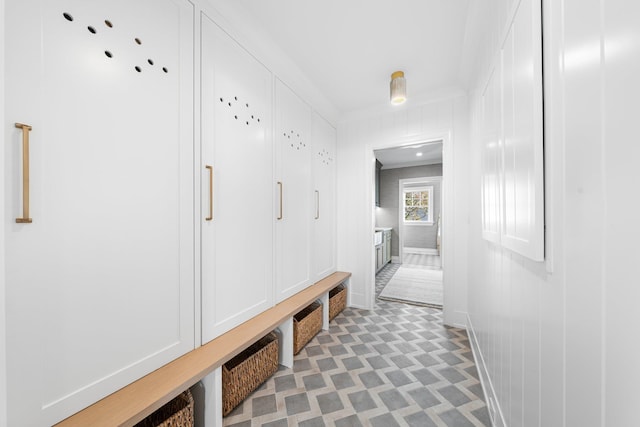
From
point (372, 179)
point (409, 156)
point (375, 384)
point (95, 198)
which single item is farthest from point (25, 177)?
point (409, 156)

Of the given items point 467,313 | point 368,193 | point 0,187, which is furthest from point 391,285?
point 0,187

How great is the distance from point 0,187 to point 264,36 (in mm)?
1830

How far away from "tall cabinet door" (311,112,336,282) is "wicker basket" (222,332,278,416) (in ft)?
3.30

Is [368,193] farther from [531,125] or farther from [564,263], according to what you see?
[564,263]

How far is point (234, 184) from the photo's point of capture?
65.6 inches

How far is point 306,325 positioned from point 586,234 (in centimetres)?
204

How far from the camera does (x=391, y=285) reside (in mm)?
4164

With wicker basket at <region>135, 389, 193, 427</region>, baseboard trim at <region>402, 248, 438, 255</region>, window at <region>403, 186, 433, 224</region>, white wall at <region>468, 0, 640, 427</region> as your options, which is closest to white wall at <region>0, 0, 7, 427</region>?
wicker basket at <region>135, 389, 193, 427</region>

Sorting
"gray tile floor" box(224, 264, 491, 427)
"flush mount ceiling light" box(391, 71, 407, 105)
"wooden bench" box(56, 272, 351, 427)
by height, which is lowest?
"gray tile floor" box(224, 264, 491, 427)

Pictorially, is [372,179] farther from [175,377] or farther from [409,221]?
[409,221]

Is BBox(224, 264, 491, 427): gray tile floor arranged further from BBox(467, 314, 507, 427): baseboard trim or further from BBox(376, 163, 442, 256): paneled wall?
BBox(376, 163, 442, 256): paneled wall

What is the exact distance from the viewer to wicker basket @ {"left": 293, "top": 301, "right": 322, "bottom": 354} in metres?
2.06

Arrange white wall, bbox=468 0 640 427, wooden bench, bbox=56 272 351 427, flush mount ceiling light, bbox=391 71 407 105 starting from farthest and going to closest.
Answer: flush mount ceiling light, bbox=391 71 407 105
wooden bench, bbox=56 272 351 427
white wall, bbox=468 0 640 427

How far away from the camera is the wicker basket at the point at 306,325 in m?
2.06
